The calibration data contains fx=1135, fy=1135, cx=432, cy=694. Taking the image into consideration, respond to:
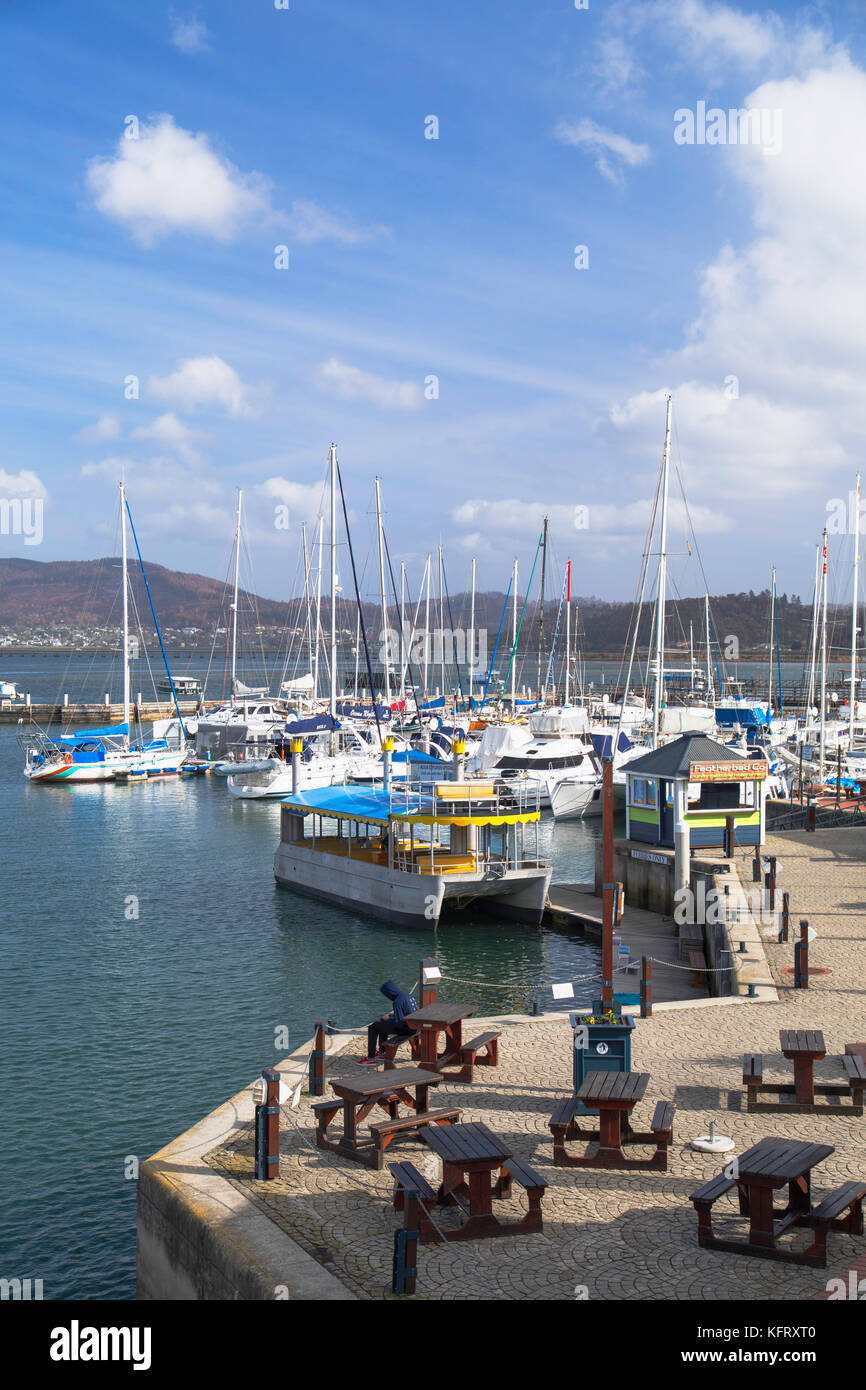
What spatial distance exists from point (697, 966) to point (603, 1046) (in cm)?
990

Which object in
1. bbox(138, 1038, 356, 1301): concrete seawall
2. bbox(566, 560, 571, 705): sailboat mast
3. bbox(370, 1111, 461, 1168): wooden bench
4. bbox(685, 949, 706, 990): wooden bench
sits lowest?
bbox(685, 949, 706, 990): wooden bench

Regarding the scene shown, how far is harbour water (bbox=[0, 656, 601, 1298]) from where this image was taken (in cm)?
1416

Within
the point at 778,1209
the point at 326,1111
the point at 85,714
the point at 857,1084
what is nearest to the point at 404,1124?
the point at 326,1111

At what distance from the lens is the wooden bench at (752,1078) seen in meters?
12.2

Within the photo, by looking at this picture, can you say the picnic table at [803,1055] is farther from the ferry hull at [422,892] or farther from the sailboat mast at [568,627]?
the sailboat mast at [568,627]

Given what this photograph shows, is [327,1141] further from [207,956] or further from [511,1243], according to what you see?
[207,956]

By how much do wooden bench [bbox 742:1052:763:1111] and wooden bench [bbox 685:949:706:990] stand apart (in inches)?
320

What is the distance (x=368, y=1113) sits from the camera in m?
12.3

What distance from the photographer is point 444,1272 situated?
8969mm

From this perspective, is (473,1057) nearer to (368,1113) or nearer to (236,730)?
(368,1113)

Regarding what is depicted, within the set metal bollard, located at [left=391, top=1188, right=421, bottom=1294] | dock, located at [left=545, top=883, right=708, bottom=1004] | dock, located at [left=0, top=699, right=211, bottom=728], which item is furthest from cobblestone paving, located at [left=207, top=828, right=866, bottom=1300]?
dock, located at [left=0, top=699, right=211, bottom=728]

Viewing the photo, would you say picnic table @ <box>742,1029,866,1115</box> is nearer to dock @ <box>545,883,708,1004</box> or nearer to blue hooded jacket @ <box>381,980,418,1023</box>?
blue hooded jacket @ <box>381,980,418,1023</box>

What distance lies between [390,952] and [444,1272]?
678 inches
